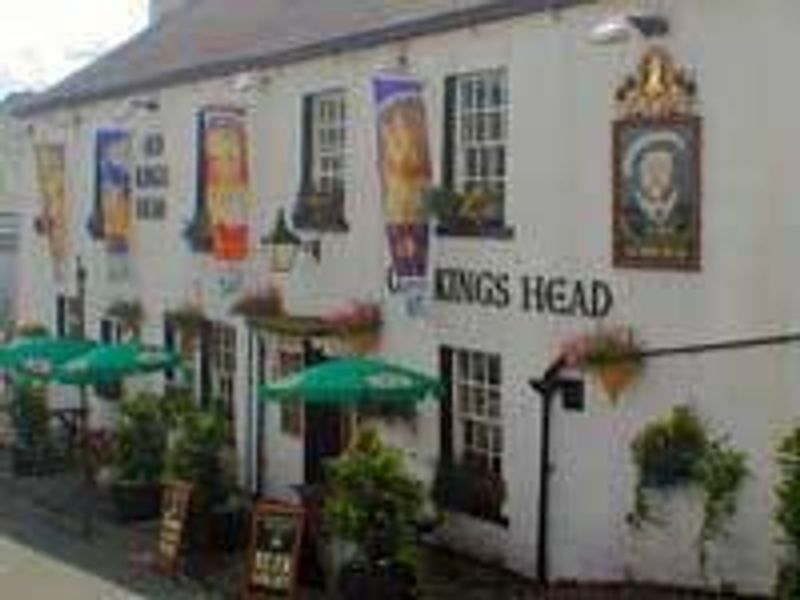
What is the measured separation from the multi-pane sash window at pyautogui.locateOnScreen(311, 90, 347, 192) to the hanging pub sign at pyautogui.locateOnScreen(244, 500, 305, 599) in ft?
18.5

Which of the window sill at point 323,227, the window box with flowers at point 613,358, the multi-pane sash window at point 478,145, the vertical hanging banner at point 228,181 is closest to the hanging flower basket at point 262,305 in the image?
the vertical hanging banner at point 228,181

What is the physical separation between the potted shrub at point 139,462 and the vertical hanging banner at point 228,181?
2.29 m

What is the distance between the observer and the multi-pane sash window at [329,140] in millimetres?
23406

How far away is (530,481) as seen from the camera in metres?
19.5

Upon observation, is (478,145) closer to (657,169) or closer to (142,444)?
(657,169)

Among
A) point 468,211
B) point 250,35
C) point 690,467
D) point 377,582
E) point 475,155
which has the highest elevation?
point 250,35

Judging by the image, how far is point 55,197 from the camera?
3284 cm

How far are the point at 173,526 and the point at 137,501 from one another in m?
3.60

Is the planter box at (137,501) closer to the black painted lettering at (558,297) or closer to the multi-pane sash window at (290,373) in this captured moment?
the multi-pane sash window at (290,373)

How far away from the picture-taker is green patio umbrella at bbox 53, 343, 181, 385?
2470 cm

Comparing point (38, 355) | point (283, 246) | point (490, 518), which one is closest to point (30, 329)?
point (38, 355)

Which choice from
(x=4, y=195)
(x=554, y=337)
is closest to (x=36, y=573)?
(x=554, y=337)

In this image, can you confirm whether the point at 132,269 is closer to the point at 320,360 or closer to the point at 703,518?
the point at 320,360

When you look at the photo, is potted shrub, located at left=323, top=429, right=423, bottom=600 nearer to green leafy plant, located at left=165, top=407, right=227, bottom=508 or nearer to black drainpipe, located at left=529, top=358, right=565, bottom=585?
black drainpipe, located at left=529, top=358, right=565, bottom=585
